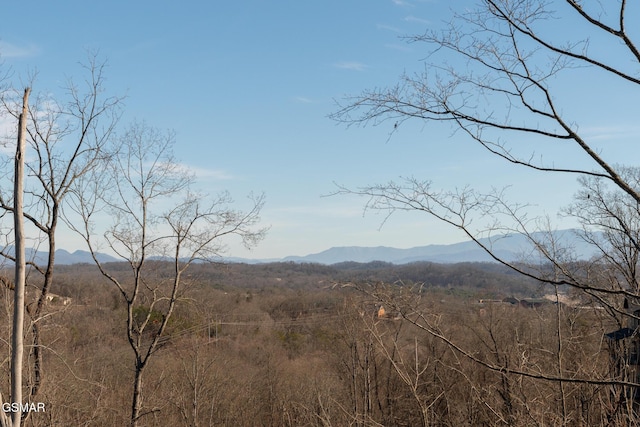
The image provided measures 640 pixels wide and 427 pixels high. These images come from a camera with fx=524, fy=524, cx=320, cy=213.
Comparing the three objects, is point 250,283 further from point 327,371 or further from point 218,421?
point 218,421

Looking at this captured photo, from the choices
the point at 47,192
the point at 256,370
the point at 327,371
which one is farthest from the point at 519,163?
the point at 256,370

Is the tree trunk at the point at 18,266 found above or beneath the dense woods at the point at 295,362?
above

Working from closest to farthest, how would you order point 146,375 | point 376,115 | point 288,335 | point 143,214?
point 376,115
point 143,214
point 146,375
point 288,335

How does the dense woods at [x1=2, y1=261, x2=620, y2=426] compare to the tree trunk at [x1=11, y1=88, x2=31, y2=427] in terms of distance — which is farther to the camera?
the dense woods at [x1=2, y1=261, x2=620, y2=426]

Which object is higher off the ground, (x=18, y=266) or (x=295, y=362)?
(x=18, y=266)

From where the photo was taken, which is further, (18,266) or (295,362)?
(295,362)

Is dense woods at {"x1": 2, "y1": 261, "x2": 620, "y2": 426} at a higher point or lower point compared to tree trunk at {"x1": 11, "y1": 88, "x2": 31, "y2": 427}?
lower

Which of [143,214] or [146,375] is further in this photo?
[146,375]

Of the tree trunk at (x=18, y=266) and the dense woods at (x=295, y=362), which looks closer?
the tree trunk at (x=18, y=266)

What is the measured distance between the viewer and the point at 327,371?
2728cm

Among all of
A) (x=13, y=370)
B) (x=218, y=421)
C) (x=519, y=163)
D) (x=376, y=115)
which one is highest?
(x=376, y=115)

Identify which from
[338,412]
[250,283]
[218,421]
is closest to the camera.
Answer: [338,412]

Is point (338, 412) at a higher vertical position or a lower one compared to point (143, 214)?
lower

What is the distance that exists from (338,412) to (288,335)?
19773 mm
